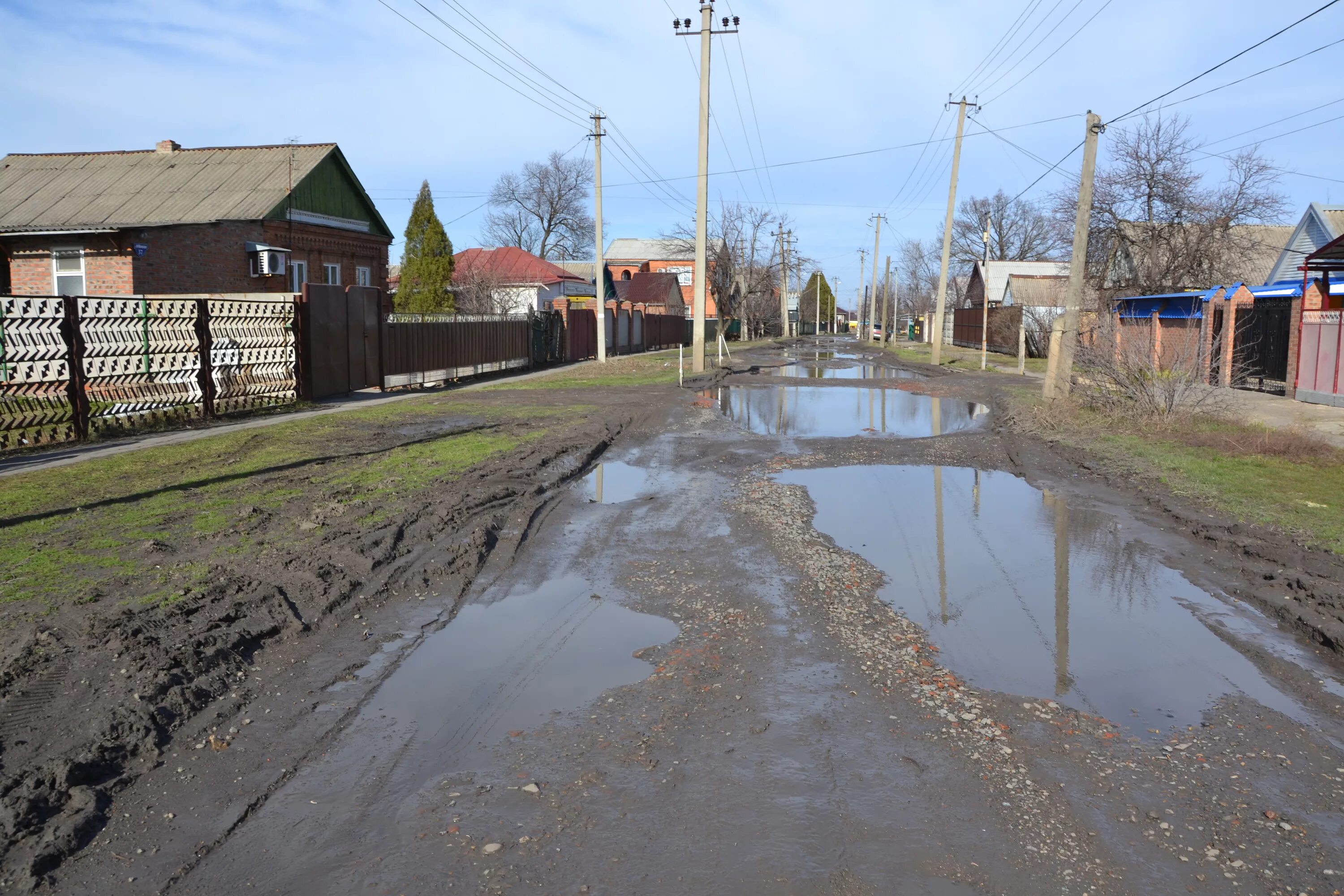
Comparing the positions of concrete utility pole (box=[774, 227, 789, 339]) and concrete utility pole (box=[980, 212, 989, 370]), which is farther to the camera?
concrete utility pole (box=[774, 227, 789, 339])

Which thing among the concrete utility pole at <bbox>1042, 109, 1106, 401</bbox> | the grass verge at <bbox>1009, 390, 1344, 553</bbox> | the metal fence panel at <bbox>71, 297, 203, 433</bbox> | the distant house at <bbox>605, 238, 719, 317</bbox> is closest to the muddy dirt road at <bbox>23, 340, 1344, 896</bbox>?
the grass verge at <bbox>1009, 390, 1344, 553</bbox>

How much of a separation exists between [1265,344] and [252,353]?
24.1m

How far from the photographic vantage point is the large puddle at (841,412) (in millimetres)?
16141

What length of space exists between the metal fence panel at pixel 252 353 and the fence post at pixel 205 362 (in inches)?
4.0

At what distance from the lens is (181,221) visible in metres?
23.7

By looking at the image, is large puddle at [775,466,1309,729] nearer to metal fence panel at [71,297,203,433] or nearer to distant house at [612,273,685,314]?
A: metal fence panel at [71,297,203,433]

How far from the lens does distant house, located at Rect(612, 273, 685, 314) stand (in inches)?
3172

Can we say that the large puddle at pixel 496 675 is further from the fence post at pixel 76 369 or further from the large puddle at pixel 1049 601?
the fence post at pixel 76 369

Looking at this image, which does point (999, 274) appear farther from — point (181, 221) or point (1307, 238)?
point (181, 221)

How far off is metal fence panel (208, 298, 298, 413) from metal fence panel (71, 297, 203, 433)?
0.56 metres

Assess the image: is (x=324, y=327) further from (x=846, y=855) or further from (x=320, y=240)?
(x=846, y=855)

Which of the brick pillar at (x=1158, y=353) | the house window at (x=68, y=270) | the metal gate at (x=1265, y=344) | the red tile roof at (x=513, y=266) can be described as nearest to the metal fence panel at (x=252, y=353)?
the house window at (x=68, y=270)

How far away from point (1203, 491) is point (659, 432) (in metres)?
8.11

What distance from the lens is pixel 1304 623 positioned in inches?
240
